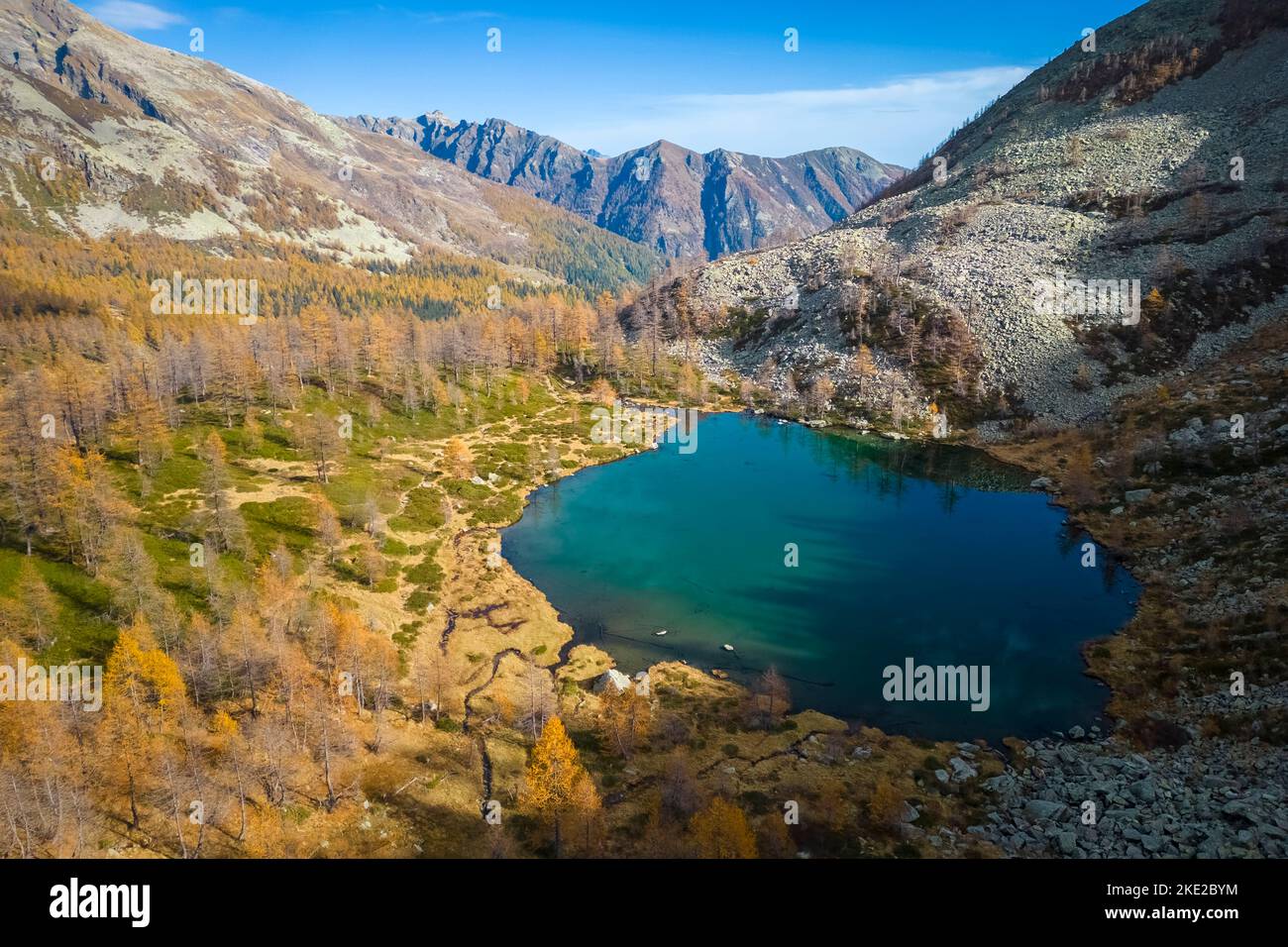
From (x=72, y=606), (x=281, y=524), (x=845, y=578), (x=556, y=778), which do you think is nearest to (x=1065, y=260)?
(x=845, y=578)

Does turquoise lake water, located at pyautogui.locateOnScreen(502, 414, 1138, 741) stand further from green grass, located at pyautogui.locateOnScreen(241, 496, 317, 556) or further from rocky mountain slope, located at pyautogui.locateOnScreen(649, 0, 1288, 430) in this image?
rocky mountain slope, located at pyautogui.locateOnScreen(649, 0, 1288, 430)

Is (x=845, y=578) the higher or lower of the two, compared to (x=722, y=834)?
higher

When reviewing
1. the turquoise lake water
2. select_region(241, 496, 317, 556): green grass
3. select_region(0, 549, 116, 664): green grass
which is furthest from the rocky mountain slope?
select_region(0, 549, 116, 664): green grass

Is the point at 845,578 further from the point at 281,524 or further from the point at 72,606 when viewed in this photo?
the point at 72,606
